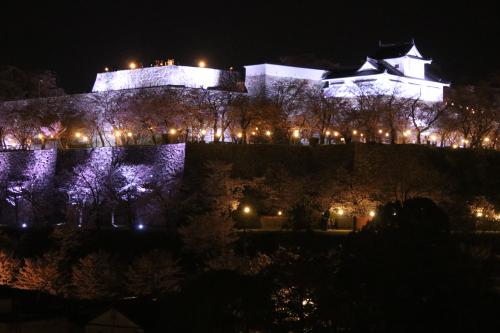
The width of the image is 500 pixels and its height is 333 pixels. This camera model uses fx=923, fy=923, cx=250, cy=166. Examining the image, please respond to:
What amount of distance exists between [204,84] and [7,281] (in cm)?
1698

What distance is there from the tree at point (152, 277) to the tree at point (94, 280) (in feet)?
1.59

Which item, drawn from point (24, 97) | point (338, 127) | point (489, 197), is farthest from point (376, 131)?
point (24, 97)

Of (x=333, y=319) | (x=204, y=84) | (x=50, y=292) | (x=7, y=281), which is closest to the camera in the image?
(x=333, y=319)

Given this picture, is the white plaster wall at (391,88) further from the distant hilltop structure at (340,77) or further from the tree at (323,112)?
the tree at (323,112)

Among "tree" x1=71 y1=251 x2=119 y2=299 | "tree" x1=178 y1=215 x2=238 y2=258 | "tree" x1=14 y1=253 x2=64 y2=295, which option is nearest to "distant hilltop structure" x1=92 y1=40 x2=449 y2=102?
"tree" x1=178 y1=215 x2=238 y2=258

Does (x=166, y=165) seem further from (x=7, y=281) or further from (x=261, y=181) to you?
(x=7, y=281)

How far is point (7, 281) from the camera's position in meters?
26.2

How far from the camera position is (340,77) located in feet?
132

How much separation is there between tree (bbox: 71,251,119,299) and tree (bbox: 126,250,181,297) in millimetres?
486

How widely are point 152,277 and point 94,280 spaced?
1.63m

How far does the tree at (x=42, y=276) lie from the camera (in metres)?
24.7

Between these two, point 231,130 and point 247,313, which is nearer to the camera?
point 247,313

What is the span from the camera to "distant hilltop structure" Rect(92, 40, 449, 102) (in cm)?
3925

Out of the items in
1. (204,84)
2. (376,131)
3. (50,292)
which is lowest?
(50,292)
